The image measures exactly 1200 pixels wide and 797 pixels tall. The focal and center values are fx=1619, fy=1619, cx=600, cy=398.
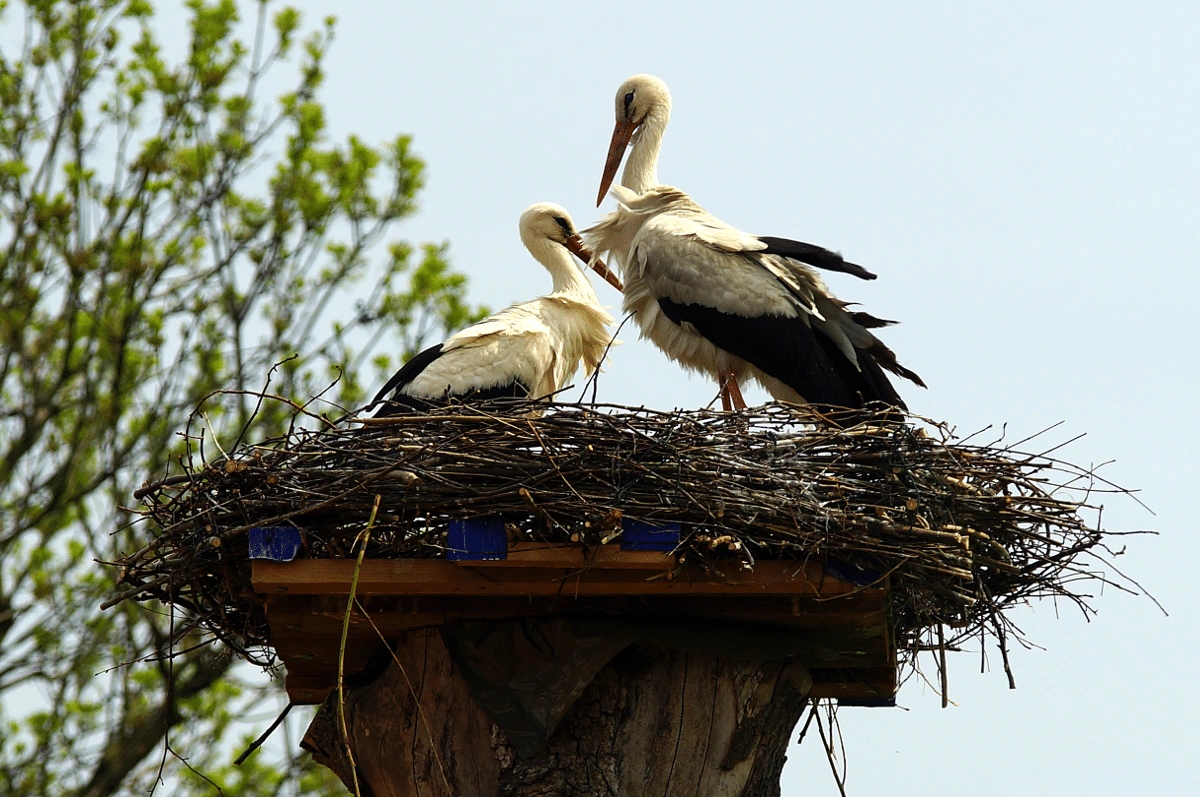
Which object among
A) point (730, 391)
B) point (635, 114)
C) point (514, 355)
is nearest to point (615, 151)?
point (635, 114)

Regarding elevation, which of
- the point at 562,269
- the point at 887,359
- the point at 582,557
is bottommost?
the point at 582,557

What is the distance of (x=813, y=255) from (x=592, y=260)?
3.42 ft

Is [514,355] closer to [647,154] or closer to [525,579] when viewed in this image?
[647,154]

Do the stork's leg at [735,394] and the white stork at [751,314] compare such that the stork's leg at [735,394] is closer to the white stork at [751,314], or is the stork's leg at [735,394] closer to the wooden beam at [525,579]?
the white stork at [751,314]

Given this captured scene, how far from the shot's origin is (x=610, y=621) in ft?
14.0

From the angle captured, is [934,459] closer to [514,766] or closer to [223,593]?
[514,766]

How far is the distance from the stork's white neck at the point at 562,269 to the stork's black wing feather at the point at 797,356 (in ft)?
4.56

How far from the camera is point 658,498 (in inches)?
156

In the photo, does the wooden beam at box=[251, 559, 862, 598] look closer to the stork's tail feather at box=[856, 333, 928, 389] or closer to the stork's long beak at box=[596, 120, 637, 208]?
the stork's tail feather at box=[856, 333, 928, 389]

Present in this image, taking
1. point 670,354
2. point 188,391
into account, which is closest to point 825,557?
point 670,354

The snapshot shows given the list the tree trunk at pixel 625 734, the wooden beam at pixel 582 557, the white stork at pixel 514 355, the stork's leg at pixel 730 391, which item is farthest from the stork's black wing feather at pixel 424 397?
the wooden beam at pixel 582 557

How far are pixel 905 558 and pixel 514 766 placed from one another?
115 cm

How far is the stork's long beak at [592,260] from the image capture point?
22.1 feet

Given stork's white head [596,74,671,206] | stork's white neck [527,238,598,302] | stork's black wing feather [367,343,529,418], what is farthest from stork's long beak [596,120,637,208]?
stork's black wing feather [367,343,529,418]
